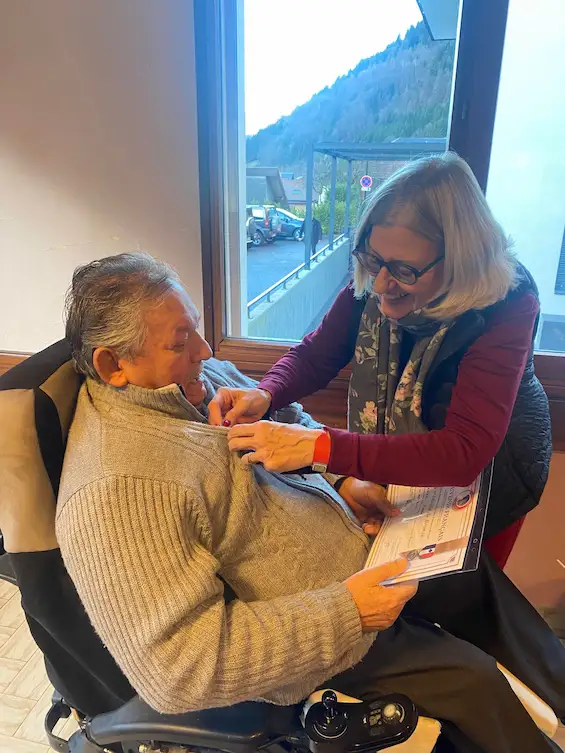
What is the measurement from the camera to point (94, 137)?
5.38ft

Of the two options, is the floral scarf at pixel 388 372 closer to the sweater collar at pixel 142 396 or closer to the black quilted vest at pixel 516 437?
the black quilted vest at pixel 516 437

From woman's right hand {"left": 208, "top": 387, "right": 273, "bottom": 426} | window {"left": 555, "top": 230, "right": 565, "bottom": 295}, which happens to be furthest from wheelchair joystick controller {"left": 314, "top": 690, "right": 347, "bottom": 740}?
window {"left": 555, "top": 230, "right": 565, "bottom": 295}

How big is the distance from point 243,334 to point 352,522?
2.84 feet

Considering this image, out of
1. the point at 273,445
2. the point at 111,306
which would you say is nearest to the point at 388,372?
the point at 273,445

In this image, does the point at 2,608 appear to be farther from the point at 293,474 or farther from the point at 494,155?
the point at 494,155

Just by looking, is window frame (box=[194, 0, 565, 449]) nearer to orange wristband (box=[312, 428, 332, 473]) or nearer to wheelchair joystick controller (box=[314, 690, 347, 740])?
orange wristband (box=[312, 428, 332, 473])

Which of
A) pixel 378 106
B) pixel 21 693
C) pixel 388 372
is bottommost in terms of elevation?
pixel 21 693

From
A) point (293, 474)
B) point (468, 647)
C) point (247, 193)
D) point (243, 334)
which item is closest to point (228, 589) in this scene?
point (293, 474)

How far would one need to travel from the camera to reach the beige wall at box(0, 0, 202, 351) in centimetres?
154

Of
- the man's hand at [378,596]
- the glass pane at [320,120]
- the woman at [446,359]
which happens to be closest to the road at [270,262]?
the glass pane at [320,120]

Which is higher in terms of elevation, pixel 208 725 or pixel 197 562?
pixel 197 562

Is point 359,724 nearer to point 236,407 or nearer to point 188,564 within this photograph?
point 188,564

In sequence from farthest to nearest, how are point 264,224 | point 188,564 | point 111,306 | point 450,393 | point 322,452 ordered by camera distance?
1. point 264,224
2. point 450,393
3. point 322,452
4. point 111,306
5. point 188,564

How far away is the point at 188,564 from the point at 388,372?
0.64 m
